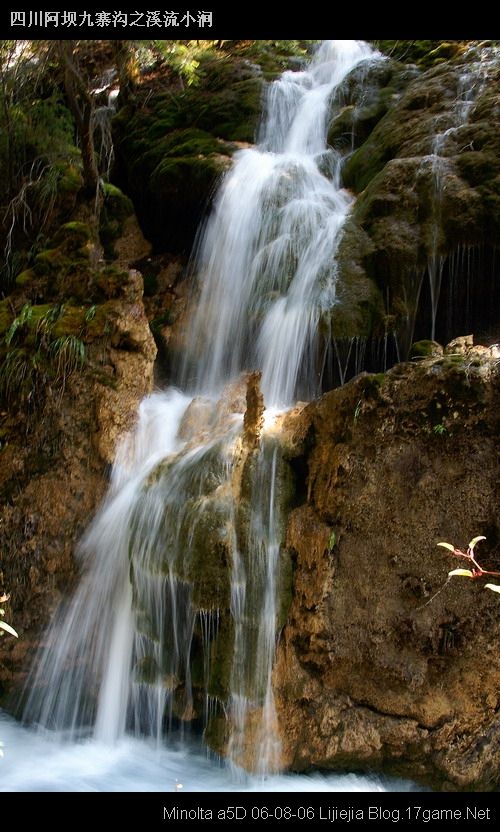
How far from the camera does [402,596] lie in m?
4.19

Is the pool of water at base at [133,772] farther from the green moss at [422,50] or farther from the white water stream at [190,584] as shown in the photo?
the green moss at [422,50]

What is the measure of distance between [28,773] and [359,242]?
19.1 ft

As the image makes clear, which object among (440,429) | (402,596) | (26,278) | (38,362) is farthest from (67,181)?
(402,596)

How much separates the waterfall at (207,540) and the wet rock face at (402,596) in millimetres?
313

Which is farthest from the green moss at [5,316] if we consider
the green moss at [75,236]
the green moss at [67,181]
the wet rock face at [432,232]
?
the wet rock face at [432,232]

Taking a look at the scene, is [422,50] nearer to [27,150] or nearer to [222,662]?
[27,150]

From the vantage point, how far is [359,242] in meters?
6.69

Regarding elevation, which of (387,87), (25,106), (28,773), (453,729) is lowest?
(28,773)

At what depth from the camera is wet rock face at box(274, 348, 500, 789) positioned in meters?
4.03

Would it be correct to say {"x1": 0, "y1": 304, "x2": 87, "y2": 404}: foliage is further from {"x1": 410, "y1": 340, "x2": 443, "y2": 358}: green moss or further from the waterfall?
{"x1": 410, "y1": 340, "x2": 443, "y2": 358}: green moss

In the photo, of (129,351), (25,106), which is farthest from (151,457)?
(25,106)

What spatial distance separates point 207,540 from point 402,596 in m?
1.44
